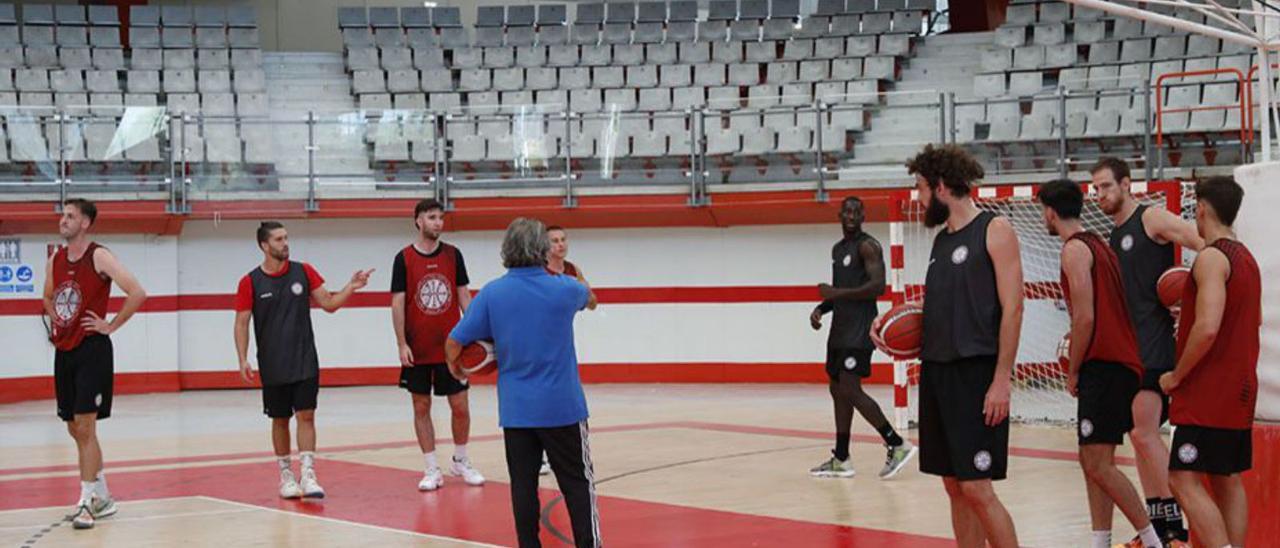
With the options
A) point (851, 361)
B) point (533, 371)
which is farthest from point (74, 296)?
point (851, 361)

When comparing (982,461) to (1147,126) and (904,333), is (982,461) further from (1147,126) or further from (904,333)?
(1147,126)

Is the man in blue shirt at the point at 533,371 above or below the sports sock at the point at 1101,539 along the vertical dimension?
above

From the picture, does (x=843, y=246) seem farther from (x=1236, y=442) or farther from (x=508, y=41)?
(x=508, y=41)

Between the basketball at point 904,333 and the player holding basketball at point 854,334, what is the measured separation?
3.96 m

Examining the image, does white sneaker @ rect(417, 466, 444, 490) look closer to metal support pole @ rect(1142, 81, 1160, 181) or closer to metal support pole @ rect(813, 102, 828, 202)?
metal support pole @ rect(813, 102, 828, 202)

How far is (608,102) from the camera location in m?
21.1

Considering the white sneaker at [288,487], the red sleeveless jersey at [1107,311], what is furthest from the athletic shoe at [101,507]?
the red sleeveless jersey at [1107,311]

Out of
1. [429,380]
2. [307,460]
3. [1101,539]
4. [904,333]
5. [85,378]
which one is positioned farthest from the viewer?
[429,380]

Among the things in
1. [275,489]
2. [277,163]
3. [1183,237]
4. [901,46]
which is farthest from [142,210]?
[1183,237]

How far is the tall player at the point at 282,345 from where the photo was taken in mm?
10336

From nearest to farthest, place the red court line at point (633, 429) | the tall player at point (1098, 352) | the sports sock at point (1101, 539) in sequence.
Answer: the tall player at point (1098, 352) < the sports sock at point (1101, 539) < the red court line at point (633, 429)

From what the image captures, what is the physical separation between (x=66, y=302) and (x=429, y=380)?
2517mm

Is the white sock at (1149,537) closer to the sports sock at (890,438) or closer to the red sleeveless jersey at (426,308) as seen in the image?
the sports sock at (890,438)

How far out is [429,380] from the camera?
10758 mm
